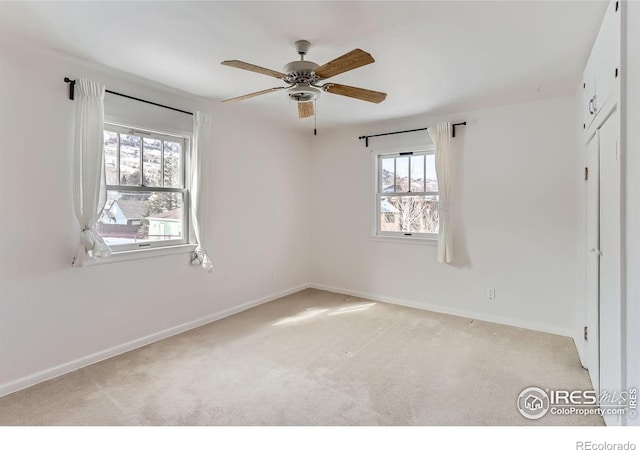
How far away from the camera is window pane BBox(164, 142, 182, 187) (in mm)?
3365

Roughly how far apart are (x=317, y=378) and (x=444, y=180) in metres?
2.68

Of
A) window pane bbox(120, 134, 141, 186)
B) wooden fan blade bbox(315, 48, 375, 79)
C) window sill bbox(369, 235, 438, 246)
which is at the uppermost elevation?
wooden fan blade bbox(315, 48, 375, 79)

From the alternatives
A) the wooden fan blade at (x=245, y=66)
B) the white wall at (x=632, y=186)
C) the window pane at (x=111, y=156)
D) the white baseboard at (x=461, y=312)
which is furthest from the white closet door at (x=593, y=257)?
the window pane at (x=111, y=156)

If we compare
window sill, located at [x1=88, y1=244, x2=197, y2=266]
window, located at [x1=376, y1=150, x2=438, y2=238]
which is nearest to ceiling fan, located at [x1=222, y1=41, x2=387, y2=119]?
window sill, located at [x1=88, y1=244, x2=197, y2=266]

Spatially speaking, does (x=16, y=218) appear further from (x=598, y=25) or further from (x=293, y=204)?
(x=598, y=25)

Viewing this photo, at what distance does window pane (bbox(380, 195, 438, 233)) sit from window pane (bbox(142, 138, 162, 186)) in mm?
2833

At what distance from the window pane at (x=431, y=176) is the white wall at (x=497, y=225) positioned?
0.89 feet

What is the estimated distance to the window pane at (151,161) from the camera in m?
3.17

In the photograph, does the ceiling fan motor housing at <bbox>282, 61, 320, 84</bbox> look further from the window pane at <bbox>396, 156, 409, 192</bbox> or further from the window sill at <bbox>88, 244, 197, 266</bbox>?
the window pane at <bbox>396, 156, 409, 192</bbox>

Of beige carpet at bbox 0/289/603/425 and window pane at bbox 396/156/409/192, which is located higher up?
window pane at bbox 396/156/409/192

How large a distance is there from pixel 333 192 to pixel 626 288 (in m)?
3.79

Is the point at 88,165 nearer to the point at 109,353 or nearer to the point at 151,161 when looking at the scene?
the point at 151,161

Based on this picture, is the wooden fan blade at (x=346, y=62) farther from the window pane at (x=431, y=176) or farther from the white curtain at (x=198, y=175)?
the window pane at (x=431, y=176)

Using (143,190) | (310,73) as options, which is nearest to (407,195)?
(310,73)
